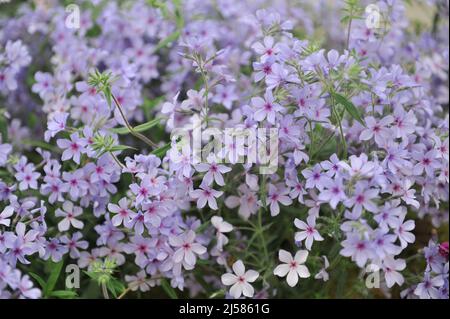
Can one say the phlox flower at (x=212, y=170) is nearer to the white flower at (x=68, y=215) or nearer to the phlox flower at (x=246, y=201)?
the phlox flower at (x=246, y=201)

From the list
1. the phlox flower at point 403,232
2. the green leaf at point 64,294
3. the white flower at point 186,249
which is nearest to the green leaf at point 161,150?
the white flower at point 186,249

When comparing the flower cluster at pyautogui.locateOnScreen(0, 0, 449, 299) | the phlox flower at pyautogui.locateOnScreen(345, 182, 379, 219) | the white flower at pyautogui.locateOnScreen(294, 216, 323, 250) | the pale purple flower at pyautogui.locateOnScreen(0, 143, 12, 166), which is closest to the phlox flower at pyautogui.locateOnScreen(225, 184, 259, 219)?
the flower cluster at pyautogui.locateOnScreen(0, 0, 449, 299)

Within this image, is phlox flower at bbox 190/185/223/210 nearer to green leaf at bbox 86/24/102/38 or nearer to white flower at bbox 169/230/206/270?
white flower at bbox 169/230/206/270

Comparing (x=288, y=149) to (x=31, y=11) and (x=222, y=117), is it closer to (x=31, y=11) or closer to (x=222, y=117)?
(x=222, y=117)

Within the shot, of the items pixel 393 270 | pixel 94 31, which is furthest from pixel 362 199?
pixel 94 31

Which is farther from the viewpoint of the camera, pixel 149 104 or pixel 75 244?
pixel 149 104

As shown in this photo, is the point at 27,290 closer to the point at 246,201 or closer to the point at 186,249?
the point at 186,249
